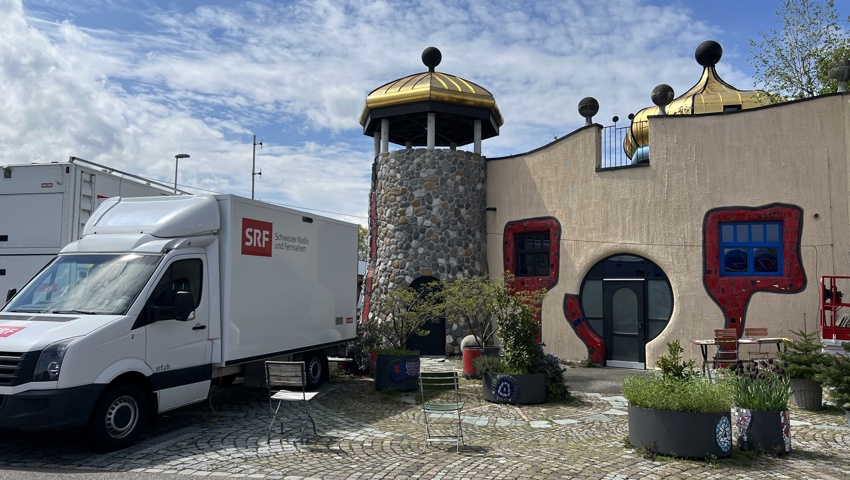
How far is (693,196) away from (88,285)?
42.8 ft

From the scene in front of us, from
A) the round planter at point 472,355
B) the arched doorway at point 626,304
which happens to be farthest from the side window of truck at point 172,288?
the arched doorway at point 626,304

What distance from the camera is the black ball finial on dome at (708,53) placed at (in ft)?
69.1

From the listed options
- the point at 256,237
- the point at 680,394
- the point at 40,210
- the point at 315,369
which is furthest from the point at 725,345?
the point at 40,210

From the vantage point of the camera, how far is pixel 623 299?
16.0m

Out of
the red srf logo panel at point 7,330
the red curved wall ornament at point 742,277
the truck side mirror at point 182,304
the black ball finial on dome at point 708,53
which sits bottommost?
the red srf logo panel at point 7,330

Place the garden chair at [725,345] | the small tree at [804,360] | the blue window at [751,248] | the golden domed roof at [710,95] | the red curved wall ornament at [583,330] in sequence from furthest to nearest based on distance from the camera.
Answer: the golden domed roof at [710,95]
the red curved wall ornament at [583,330]
the blue window at [751,248]
the garden chair at [725,345]
the small tree at [804,360]

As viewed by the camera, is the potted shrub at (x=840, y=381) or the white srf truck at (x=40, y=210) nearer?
the potted shrub at (x=840, y=381)

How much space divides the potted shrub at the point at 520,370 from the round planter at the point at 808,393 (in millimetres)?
3561

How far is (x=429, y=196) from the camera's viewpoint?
1823 centimetres

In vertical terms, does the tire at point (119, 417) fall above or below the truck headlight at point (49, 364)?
below

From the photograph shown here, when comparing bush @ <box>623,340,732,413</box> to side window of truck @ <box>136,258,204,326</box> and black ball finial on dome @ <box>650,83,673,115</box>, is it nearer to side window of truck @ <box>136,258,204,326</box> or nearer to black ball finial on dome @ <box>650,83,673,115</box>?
side window of truck @ <box>136,258,204,326</box>

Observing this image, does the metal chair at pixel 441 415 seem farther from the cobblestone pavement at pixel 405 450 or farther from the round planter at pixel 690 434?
the round planter at pixel 690 434

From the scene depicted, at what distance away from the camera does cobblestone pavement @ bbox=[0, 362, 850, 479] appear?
6.46 metres

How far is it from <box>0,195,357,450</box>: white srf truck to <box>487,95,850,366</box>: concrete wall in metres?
8.50
